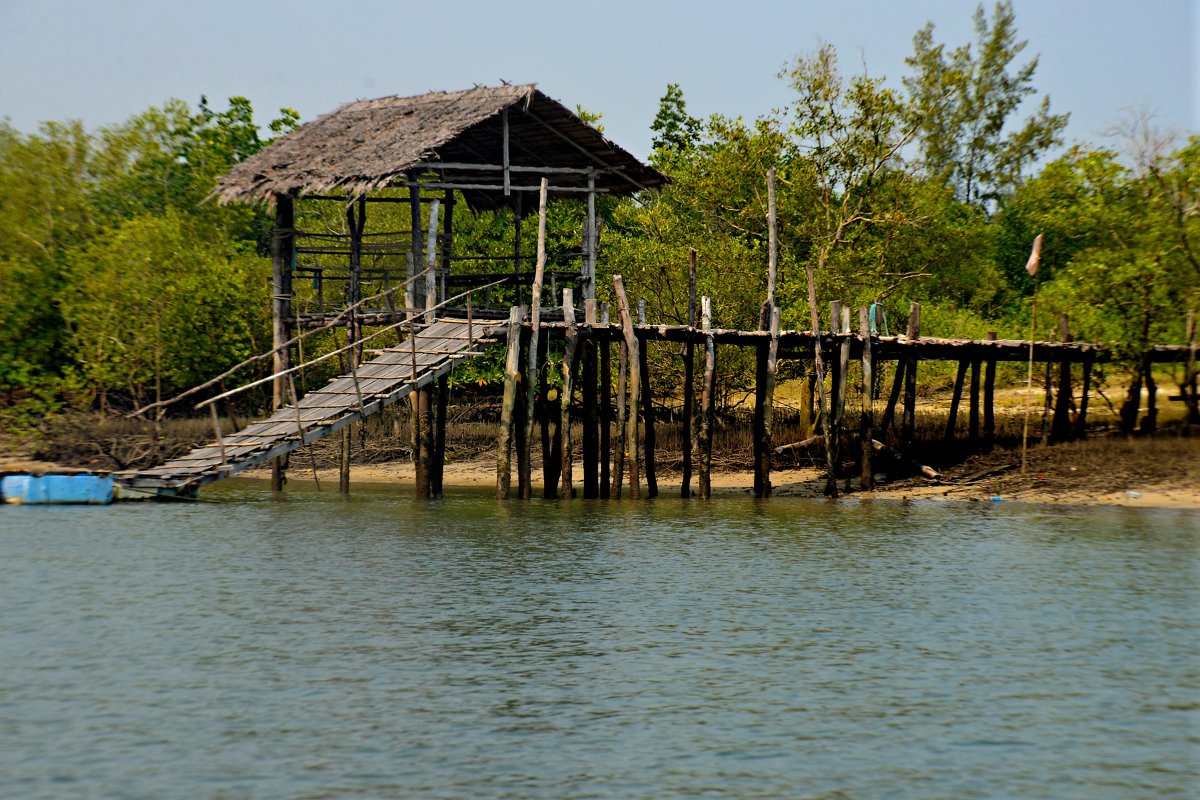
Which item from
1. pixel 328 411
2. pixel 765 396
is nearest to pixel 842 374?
pixel 765 396

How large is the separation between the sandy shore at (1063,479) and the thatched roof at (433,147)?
788cm

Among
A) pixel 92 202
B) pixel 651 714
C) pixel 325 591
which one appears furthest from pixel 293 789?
pixel 92 202

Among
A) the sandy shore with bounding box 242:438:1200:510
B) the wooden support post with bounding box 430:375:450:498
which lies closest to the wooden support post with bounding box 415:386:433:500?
the wooden support post with bounding box 430:375:450:498

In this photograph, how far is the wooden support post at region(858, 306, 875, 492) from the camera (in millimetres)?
26516

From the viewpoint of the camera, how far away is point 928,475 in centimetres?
2889

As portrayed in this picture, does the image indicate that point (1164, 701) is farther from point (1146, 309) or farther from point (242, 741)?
point (1146, 309)

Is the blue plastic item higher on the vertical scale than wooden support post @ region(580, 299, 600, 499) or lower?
lower

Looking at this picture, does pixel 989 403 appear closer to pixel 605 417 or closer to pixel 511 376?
pixel 605 417

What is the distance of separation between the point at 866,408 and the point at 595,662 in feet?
49.8

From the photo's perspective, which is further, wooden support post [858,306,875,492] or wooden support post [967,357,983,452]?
wooden support post [967,357,983,452]

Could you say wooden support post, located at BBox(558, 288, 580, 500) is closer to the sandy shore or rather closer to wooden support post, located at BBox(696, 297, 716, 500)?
wooden support post, located at BBox(696, 297, 716, 500)

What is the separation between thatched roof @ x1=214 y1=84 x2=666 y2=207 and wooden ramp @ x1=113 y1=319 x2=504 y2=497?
329cm

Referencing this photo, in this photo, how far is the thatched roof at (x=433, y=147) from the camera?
963 inches

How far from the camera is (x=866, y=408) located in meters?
26.8
